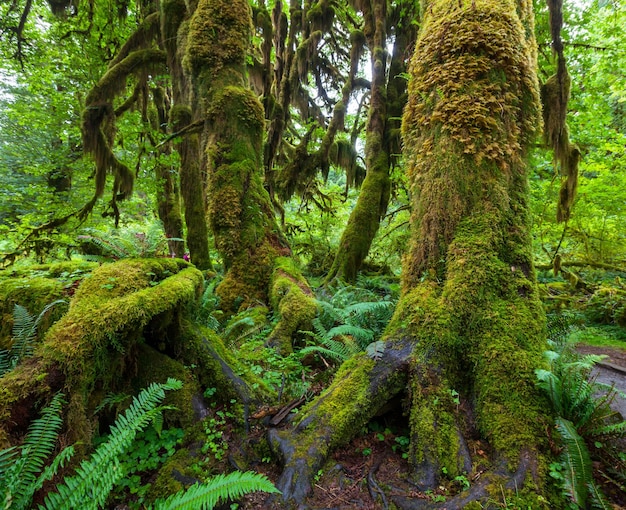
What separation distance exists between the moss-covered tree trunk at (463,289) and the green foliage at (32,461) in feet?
4.42

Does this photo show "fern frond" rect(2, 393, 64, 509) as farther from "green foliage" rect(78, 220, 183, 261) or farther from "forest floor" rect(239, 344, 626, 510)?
"green foliage" rect(78, 220, 183, 261)

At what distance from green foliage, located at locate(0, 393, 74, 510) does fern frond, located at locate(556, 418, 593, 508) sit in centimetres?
280

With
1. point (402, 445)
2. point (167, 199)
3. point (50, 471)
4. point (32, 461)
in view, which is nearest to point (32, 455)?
point (32, 461)

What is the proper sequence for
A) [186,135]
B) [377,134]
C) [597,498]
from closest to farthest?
1. [597,498]
2. [186,135]
3. [377,134]

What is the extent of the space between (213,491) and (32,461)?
0.95m

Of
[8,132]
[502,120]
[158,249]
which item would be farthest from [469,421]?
[8,132]

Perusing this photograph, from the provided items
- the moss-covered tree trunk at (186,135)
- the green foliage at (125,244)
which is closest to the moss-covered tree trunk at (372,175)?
the moss-covered tree trunk at (186,135)

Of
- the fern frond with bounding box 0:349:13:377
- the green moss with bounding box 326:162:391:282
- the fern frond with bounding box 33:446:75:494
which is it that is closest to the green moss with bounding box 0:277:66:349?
the fern frond with bounding box 0:349:13:377

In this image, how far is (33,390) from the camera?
6.19ft

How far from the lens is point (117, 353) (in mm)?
2404

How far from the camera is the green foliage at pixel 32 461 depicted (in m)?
1.58

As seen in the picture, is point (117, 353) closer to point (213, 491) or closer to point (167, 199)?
point (213, 491)

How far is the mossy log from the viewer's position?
1.93 meters

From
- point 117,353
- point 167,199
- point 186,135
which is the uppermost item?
point 186,135
